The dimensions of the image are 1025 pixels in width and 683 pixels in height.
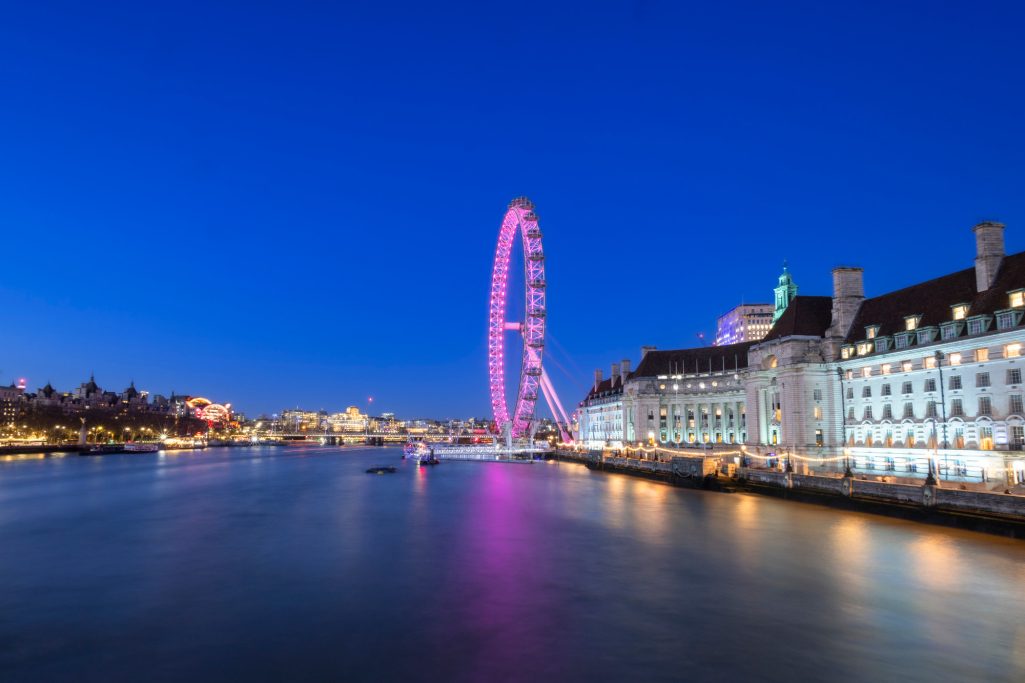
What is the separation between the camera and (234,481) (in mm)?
80750

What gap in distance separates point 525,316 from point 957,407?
57019mm

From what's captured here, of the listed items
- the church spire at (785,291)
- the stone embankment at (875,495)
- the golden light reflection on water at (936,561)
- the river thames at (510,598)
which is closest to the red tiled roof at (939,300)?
the stone embankment at (875,495)

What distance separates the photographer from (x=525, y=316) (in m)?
97.7

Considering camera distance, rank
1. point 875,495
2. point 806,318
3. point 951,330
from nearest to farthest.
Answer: point 875,495 < point 951,330 < point 806,318

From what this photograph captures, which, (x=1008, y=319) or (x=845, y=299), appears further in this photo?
(x=845, y=299)

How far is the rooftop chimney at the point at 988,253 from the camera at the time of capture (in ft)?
173

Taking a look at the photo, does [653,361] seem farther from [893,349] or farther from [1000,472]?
[1000,472]

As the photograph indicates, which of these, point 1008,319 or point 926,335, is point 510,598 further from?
point 926,335

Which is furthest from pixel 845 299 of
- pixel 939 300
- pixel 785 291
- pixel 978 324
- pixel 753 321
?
pixel 753 321

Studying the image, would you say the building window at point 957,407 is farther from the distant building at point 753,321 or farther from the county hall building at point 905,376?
the distant building at point 753,321

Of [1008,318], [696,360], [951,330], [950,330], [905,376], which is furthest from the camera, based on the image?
[696,360]

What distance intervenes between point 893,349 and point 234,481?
234 feet

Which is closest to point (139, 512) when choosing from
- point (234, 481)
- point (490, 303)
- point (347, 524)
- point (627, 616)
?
point (347, 524)

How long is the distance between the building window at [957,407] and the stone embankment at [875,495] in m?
11.3
